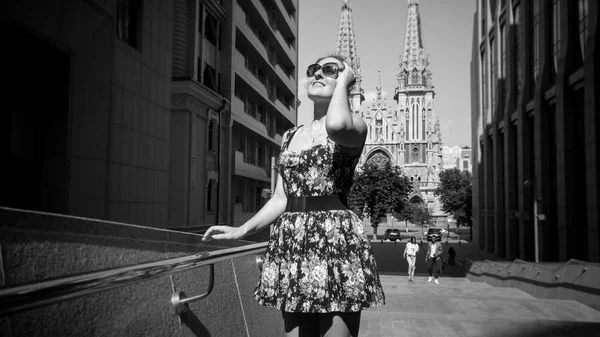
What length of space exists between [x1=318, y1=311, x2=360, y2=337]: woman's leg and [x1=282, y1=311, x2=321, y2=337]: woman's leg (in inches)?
5.0

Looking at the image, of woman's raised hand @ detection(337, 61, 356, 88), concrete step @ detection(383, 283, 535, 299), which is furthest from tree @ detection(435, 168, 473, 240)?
woman's raised hand @ detection(337, 61, 356, 88)

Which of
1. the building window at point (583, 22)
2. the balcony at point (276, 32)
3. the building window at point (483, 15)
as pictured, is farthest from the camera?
the building window at point (483, 15)

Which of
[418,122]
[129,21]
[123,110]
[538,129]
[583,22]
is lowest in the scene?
[123,110]

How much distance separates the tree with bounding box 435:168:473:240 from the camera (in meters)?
57.6

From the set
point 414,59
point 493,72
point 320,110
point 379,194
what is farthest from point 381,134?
point 320,110

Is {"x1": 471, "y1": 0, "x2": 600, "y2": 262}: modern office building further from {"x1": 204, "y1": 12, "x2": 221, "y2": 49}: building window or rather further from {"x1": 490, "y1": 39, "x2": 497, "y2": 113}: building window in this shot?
{"x1": 204, "y1": 12, "x2": 221, "y2": 49}: building window

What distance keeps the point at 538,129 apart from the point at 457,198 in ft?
147

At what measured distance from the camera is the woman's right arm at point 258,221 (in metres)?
2.54

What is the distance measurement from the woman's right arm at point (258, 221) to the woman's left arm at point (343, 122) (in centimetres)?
54

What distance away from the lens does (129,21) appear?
13586mm

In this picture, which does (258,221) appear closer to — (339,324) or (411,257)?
(339,324)

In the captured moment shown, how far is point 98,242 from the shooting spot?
213 cm

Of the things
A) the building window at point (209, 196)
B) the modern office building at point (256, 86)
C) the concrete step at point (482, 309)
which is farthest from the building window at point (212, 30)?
the concrete step at point (482, 309)

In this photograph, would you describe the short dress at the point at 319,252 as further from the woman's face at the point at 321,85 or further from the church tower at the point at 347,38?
the church tower at the point at 347,38
